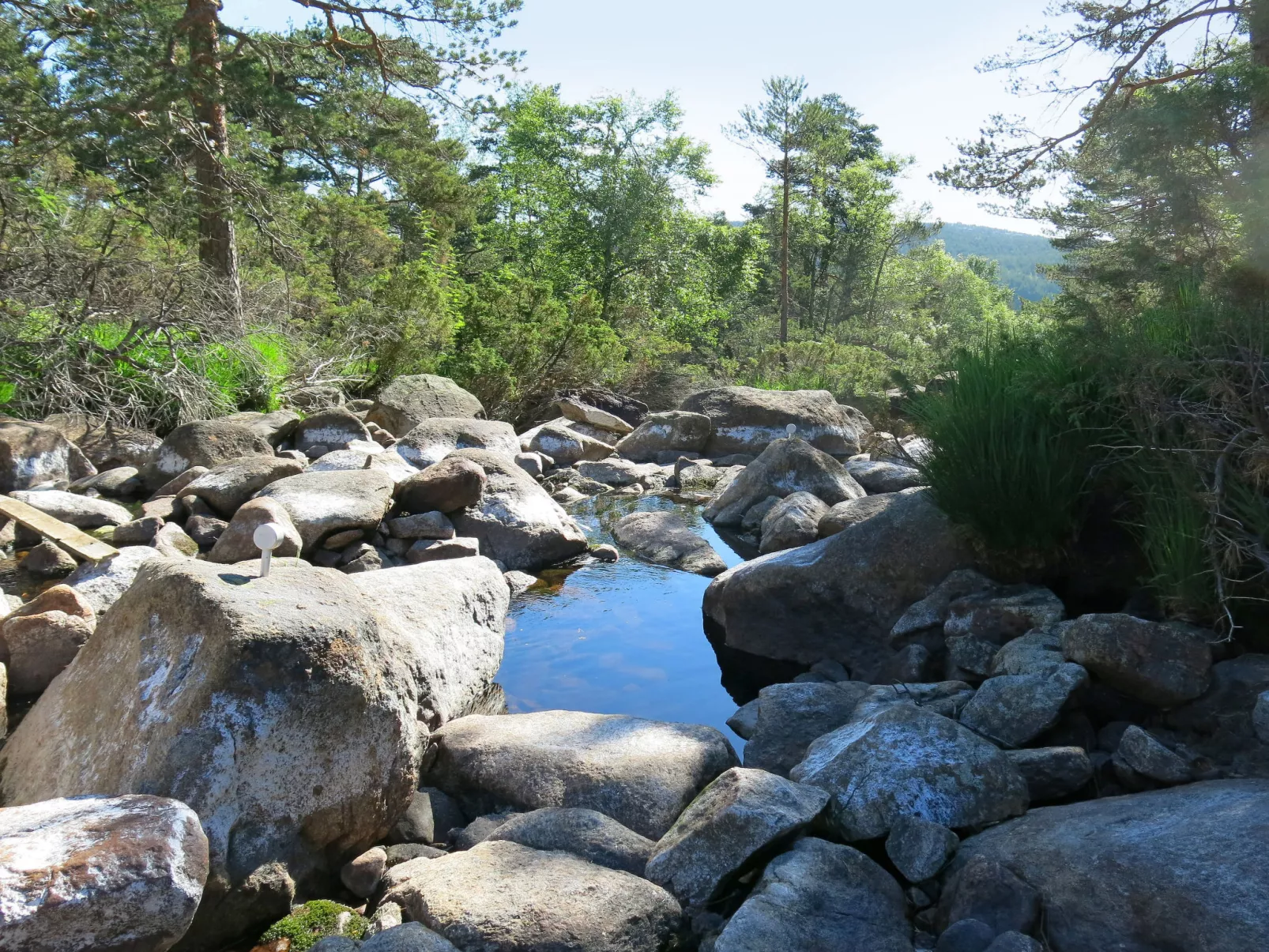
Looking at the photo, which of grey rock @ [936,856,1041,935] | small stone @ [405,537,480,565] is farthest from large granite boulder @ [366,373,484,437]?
grey rock @ [936,856,1041,935]

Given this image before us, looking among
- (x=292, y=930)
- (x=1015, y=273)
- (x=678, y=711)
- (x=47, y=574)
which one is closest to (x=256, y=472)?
(x=47, y=574)

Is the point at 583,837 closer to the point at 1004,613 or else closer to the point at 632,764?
the point at 632,764

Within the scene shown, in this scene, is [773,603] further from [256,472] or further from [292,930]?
[256,472]

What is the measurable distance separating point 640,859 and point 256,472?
17.4 feet

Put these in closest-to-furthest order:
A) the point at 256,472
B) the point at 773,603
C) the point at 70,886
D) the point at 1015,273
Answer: the point at 70,886 → the point at 773,603 → the point at 256,472 → the point at 1015,273

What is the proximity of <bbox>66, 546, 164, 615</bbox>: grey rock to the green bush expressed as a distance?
4372 mm

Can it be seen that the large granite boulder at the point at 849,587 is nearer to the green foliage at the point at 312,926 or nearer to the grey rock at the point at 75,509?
the green foliage at the point at 312,926

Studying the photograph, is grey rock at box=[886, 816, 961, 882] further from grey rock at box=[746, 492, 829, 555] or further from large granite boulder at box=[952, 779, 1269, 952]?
grey rock at box=[746, 492, 829, 555]

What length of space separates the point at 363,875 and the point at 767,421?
10.4 metres

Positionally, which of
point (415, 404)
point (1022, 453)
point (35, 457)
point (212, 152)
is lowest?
point (35, 457)

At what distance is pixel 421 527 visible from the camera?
718 centimetres

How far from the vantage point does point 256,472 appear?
736 cm

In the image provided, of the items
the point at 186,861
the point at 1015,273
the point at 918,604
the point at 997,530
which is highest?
the point at 1015,273

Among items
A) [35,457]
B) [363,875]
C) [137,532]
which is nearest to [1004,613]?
[363,875]
